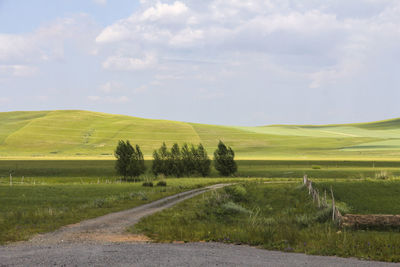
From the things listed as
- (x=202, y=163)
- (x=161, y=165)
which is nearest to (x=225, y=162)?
(x=202, y=163)

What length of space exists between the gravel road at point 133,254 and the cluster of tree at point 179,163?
79410 millimetres

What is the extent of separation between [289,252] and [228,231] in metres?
3.99

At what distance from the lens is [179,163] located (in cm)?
10231

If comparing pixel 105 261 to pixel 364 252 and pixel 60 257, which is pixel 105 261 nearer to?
pixel 60 257

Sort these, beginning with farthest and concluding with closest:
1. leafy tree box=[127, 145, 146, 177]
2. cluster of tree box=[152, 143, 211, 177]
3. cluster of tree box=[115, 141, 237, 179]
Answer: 1. cluster of tree box=[152, 143, 211, 177]
2. cluster of tree box=[115, 141, 237, 179]
3. leafy tree box=[127, 145, 146, 177]

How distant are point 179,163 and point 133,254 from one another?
86100mm

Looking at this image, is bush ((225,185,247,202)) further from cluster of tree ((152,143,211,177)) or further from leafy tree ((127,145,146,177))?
cluster of tree ((152,143,211,177))

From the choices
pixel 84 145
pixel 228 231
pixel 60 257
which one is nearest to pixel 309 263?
pixel 228 231

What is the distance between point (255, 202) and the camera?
4688 centimetres

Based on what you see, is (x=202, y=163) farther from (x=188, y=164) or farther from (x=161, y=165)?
(x=161, y=165)

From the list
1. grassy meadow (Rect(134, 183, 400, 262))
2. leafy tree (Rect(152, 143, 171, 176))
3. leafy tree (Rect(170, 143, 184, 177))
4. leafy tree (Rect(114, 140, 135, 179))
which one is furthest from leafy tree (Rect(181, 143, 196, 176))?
grassy meadow (Rect(134, 183, 400, 262))

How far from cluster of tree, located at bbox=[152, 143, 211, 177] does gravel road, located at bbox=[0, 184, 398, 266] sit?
Answer: 79.4 meters

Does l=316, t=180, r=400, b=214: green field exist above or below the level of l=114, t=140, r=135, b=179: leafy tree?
below

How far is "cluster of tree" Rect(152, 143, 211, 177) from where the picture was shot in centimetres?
10094
